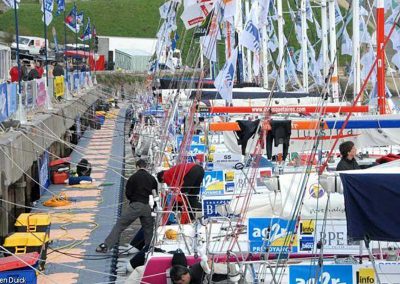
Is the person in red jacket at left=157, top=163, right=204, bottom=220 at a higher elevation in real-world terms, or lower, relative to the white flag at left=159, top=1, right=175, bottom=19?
lower

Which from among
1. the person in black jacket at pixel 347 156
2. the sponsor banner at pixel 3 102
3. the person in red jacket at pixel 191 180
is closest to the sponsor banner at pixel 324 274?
the person in black jacket at pixel 347 156

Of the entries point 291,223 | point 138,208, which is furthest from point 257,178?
point 291,223

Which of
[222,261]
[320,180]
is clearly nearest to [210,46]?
[222,261]

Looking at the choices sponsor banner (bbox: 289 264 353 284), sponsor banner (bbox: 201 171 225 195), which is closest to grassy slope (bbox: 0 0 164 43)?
Answer: sponsor banner (bbox: 201 171 225 195)

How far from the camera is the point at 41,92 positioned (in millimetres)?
27391

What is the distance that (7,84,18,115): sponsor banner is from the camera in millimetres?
20230

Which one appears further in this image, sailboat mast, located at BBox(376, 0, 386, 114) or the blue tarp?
sailboat mast, located at BBox(376, 0, 386, 114)

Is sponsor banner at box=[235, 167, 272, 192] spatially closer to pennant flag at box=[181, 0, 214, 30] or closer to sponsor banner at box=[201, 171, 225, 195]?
sponsor banner at box=[201, 171, 225, 195]

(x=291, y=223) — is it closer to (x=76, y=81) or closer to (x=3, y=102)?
(x=3, y=102)

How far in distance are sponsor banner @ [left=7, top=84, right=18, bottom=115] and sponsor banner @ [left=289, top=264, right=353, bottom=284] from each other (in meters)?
11.3

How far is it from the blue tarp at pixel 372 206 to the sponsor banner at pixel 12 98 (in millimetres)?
12795

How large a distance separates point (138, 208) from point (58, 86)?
19.1 m

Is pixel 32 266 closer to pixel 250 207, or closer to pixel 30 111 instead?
pixel 250 207

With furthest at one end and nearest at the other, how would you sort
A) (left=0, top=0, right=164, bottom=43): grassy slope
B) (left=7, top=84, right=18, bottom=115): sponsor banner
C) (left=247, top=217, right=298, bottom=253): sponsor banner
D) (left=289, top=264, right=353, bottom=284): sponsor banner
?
(left=0, top=0, right=164, bottom=43): grassy slope
(left=7, top=84, right=18, bottom=115): sponsor banner
(left=247, top=217, right=298, bottom=253): sponsor banner
(left=289, top=264, right=353, bottom=284): sponsor banner
